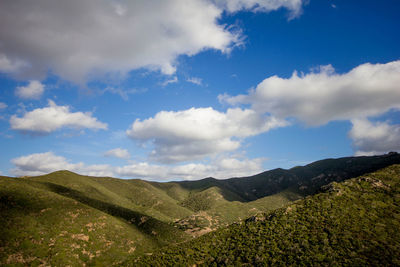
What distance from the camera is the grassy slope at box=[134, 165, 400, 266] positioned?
29.6 metres

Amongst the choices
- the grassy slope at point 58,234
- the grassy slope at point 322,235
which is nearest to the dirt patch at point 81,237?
the grassy slope at point 58,234

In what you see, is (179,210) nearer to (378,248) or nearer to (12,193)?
(12,193)

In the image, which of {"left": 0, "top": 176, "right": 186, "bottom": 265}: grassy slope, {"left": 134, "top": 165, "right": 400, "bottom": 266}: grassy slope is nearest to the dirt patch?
{"left": 0, "top": 176, "right": 186, "bottom": 265}: grassy slope

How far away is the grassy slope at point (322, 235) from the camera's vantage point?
97.0ft

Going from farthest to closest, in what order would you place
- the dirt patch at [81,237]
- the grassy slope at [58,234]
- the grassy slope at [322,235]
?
the dirt patch at [81,237] → the grassy slope at [58,234] → the grassy slope at [322,235]

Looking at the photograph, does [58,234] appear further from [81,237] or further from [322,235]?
[322,235]

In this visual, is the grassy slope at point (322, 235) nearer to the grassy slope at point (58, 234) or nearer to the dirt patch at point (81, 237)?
the grassy slope at point (58, 234)

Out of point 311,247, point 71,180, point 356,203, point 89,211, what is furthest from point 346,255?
point 71,180

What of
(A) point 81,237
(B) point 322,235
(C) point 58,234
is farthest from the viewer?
(A) point 81,237

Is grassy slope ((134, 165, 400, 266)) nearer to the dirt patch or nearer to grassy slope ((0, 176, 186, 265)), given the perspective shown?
grassy slope ((0, 176, 186, 265))

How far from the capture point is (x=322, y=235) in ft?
112

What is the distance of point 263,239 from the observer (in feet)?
127

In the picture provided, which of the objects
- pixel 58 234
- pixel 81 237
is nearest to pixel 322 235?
pixel 81 237

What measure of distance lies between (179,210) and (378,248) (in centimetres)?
18221
